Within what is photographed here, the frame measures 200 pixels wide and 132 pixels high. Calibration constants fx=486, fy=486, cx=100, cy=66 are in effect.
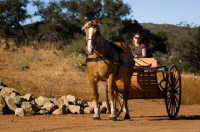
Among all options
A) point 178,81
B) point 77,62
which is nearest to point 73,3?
point 77,62

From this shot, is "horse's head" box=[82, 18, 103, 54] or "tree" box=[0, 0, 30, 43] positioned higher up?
"tree" box=[0, 0, 30, 43]

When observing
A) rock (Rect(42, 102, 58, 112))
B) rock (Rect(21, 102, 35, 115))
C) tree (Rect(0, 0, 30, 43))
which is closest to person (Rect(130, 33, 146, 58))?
rock (Rect(42, 102, 58, 112))

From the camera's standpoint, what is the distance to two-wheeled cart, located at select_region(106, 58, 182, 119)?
13234mm

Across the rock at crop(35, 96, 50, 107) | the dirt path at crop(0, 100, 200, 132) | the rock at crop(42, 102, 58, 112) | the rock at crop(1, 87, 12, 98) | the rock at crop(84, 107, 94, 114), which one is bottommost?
the dirt path at crop(0, 100, 200, 132)

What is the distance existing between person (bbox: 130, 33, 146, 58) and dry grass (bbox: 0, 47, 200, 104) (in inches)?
199

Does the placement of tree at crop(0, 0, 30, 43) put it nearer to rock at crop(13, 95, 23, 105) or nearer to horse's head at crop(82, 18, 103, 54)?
rock at crop(13, 95, 23, 105)

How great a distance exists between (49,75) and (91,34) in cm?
1188

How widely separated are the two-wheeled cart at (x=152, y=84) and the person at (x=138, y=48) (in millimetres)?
314

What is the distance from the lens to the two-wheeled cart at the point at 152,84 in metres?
13.2

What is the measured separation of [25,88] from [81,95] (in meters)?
2.22

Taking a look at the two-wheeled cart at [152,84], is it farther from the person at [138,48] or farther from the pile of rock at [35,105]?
the pile of rock at [35,105]

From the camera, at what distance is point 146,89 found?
13.3 meters

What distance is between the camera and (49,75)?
23.1m

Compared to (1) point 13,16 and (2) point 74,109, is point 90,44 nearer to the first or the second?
(2) point 74,109
